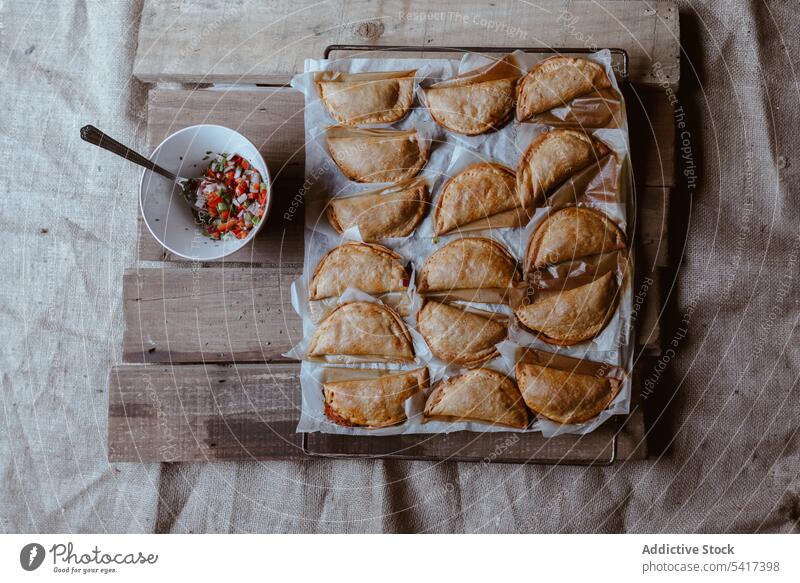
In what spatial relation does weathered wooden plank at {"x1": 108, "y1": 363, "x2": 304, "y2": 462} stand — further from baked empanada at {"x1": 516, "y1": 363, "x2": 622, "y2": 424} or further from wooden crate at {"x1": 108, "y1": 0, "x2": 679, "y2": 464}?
baked empanada at {"x1": 516, "y1": 363, "x2": 622, "y2": 424}

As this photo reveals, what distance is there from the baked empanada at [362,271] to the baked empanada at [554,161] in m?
0.34

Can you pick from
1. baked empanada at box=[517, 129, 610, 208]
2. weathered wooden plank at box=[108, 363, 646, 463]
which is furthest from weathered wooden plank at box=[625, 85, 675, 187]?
weathered wooden plank at box=[108, 363, 646, 463]

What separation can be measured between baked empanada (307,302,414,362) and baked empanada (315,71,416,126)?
1.51 feet

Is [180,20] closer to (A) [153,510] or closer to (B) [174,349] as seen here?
(B) [174,349]

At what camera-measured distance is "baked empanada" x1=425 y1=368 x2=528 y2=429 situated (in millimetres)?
1441

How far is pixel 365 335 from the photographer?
1.47 m

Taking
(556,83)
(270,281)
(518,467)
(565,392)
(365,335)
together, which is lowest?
Answer: (518,467)

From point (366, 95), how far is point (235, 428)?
0.89 meters

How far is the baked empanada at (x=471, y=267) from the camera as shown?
1.46 m

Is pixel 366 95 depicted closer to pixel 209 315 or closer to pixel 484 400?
pixel 209 315

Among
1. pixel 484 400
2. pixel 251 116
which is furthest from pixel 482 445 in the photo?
pixel 251 116

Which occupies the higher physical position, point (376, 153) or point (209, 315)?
point (376, 153)

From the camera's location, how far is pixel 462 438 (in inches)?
59.1
